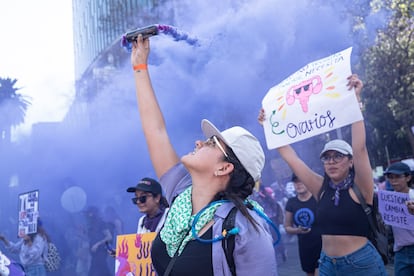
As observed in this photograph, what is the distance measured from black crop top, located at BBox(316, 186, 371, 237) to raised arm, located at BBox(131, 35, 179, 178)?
143 centimetres

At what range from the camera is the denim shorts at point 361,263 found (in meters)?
2.84

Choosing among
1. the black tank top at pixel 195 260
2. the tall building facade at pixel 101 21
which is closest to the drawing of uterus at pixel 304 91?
the black tank top at pixel 195 260

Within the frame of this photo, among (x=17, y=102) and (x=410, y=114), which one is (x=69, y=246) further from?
(x=410, y=114)

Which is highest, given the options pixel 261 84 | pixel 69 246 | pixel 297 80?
pixel 261 84

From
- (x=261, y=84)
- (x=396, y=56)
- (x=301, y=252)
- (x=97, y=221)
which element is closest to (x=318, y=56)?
(x=261, y=84)

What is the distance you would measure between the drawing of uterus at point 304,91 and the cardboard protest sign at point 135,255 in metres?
1.36

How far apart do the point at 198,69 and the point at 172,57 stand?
1.65ft

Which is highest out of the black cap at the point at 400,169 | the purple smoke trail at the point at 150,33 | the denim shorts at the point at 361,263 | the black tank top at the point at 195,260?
the purple smoke trail at the point at 150,33

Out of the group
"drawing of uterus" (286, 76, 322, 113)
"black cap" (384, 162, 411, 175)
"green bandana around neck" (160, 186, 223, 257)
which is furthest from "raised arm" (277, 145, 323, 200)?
"green bandana around neck" (160, 186, 223, 257)

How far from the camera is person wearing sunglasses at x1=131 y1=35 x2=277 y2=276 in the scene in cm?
158

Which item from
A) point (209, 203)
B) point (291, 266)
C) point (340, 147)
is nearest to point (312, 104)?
point (340, 147)

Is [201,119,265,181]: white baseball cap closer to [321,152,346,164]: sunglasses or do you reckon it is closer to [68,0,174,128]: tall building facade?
[321,152,346,164]: sunglasses

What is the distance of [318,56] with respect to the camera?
7180 millimetres

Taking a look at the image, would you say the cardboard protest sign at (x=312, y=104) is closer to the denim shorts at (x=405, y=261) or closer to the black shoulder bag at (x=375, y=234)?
the black shoulder bag at (x=375, y=234)
